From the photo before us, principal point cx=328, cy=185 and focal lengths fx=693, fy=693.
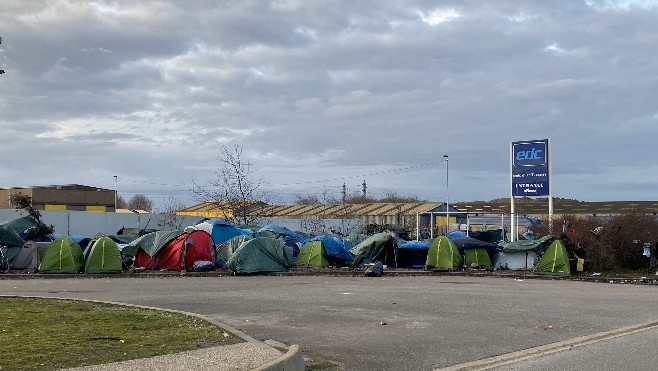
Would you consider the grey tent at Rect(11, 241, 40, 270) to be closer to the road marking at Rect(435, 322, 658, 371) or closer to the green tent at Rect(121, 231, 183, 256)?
the green tent at Rect(121, 231, 183, 256)

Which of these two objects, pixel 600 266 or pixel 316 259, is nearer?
pixel 600 266

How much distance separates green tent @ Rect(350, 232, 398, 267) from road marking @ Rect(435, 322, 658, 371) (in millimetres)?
19202

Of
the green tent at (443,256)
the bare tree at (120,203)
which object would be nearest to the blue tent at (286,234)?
the green tent at (443,256)

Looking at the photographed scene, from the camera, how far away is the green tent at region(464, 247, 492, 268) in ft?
102

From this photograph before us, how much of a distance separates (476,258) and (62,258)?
17.8 meters

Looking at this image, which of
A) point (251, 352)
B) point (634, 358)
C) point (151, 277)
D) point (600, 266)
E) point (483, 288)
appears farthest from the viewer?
point (600, 266)

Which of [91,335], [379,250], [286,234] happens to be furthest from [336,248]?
[91,335]

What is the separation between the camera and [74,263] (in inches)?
1121

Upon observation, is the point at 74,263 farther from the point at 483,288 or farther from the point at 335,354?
the point at 335,354

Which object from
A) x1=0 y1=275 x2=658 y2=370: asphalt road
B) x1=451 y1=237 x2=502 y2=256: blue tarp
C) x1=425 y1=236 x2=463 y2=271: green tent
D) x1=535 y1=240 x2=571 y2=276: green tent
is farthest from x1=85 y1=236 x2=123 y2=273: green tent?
x1=535 y1=240 x2=571 y2=276: green tent

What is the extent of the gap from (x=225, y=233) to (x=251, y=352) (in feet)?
82.1

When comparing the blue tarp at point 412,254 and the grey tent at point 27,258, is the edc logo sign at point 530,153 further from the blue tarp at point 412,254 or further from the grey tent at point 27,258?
the grey tent at point 27,258

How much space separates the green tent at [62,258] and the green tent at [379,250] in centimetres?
1223

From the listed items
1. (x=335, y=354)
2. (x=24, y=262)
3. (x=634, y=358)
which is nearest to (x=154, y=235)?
(x=24, y=262)
